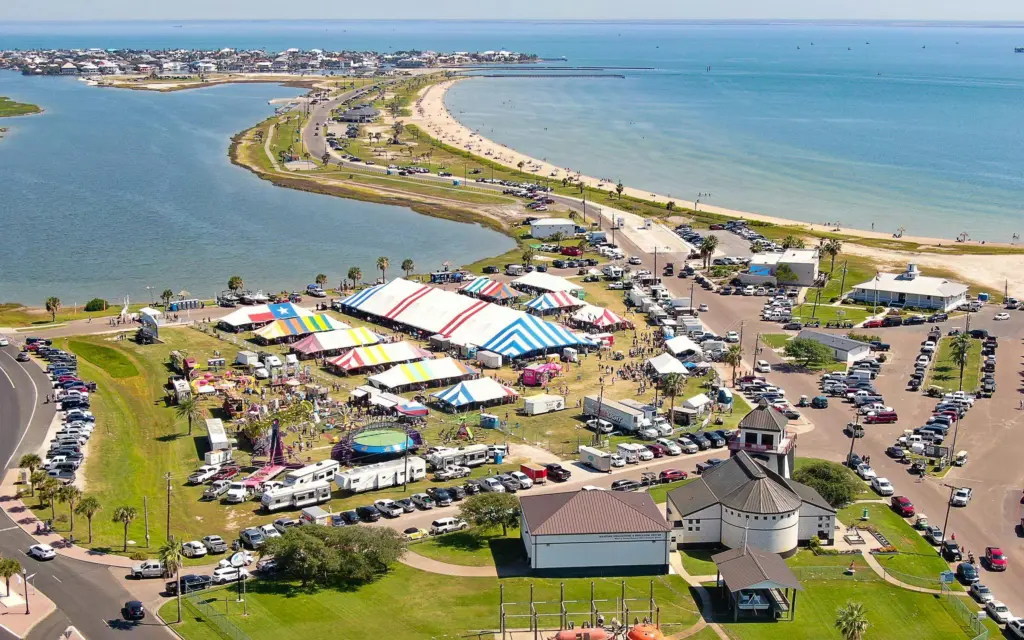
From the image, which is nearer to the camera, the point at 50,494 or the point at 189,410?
the point at 50,494

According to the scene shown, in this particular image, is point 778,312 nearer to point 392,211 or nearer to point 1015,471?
point 1015,471

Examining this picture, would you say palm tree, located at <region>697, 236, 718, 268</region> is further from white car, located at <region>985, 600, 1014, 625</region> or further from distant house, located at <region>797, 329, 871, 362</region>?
white car, located at <region>985, 600, 1014, 625</region>

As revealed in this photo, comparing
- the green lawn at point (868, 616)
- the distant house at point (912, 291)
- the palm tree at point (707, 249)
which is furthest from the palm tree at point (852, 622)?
the palm tree at point (707, 249)

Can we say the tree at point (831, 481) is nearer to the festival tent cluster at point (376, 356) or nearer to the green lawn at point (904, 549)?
the green lawn at point (904, 549)

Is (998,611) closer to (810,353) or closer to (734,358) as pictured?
(734,358)

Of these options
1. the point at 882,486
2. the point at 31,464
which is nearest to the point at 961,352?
the point at 882,486

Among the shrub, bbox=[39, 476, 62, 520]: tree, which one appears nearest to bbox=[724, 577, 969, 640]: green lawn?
bbox=[39, 476, 62, 520]: tree
